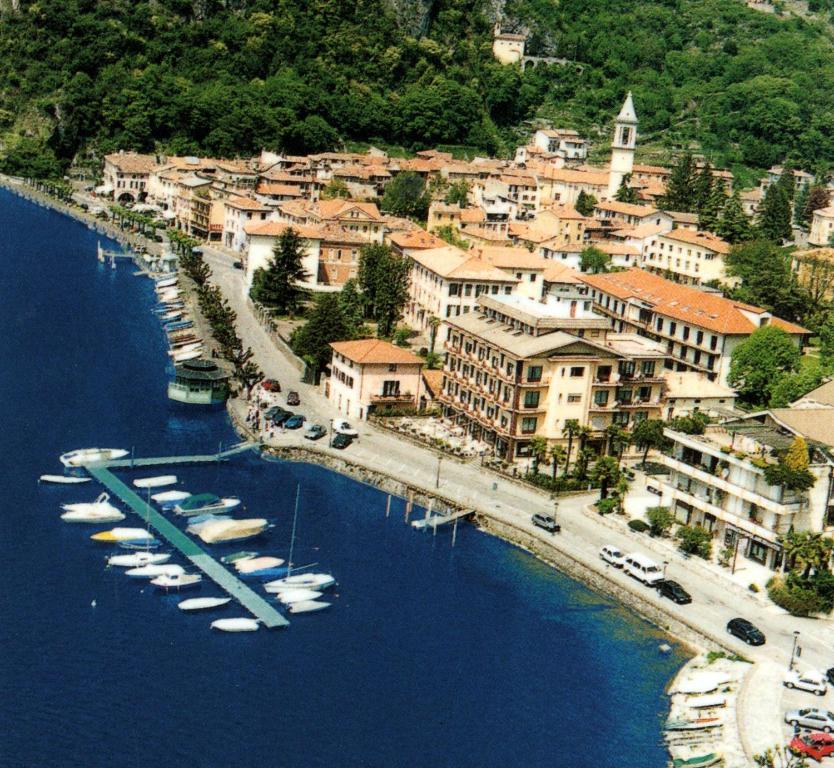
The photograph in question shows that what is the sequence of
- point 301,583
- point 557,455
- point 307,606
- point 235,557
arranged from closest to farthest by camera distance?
point 307,606 < point 301,583 < point 235,557 < point 557,455

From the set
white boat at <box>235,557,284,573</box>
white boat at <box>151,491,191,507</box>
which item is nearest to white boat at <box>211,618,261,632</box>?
white boat at <box>235,557,284,573</box>

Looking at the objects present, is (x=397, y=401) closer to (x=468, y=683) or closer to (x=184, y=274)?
(x=468, y=683)

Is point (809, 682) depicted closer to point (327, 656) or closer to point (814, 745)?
point (814, 745)

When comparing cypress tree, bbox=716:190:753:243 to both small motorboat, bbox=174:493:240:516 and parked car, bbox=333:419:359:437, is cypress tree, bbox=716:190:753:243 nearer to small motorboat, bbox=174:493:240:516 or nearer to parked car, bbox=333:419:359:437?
parked car, bbox=333:419:359:437

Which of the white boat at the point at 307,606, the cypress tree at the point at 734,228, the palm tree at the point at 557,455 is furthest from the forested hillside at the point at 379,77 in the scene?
the white boat at the point at 307,606

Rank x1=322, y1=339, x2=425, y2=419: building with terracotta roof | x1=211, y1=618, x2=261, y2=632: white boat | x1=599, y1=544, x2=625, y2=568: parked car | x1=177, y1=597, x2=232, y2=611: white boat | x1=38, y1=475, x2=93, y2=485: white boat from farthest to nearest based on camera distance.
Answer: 1. x1=322, y1=339, x2=425, y2=419: building with terracotta roof
2. x1=38, y1=475, x2=93, y2=485: white boat
3. x1=599, y1=544, x2=625, y2=568: parked car
4. x1=177, y1=597, x2=232, y2=611: white boat
5. x1=211, y1=618, x2=261, y2=632: white boat

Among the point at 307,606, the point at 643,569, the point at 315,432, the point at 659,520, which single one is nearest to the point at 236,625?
the point at 307,606

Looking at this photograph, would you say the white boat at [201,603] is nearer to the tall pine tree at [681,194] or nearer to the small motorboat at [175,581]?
the small motorboat at [175,581]
